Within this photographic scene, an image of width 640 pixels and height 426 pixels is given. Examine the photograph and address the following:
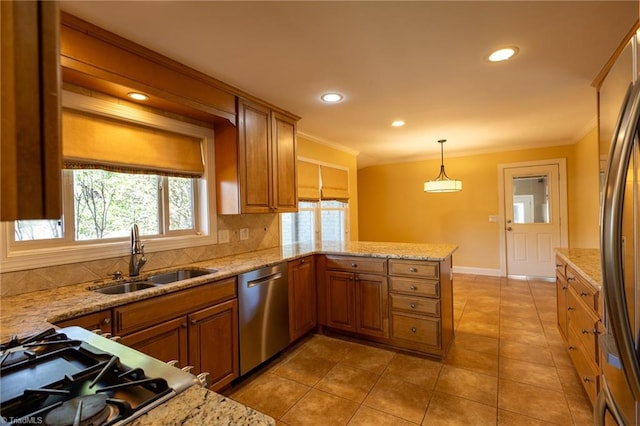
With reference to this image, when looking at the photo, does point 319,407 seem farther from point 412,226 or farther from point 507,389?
point 412,226

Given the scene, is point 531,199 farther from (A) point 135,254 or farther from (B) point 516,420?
(A) point 135,254

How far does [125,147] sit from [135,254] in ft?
2.48

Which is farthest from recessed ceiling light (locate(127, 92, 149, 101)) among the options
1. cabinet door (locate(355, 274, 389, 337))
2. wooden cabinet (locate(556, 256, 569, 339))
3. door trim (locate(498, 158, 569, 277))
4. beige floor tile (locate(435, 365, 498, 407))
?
door trim (locate(498, 158, 569, 277))

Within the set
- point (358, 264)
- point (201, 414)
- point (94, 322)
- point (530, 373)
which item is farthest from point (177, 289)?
point (530, 373)

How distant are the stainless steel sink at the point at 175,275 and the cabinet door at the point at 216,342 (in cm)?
33

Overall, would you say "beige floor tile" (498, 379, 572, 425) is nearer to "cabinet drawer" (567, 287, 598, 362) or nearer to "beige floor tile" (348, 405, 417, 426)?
"cabinet drawer" (567, 287, 598, 362)

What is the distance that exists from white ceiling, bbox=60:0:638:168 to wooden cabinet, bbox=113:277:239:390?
5.03 feet

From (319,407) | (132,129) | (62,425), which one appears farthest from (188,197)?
(62,425)

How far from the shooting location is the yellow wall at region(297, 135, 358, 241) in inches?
159

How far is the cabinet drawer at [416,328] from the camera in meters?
2.56

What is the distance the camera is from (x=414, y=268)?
103 inches

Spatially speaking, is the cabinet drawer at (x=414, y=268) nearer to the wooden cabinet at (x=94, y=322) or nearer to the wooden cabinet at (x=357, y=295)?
the wooden cabinet at (x=357, y=295)

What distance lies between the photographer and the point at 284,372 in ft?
7.94

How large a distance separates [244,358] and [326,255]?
1.22 metres
